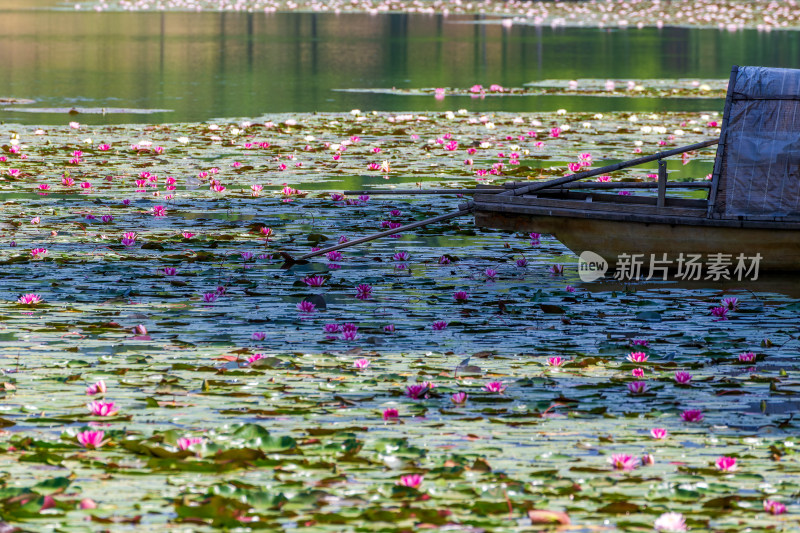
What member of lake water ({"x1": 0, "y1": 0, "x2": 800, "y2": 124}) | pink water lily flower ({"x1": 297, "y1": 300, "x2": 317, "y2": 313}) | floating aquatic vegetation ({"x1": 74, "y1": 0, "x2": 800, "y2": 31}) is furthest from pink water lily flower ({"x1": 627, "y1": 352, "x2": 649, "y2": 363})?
floating aquatic vegetation ({"x1": 74, "y1": 0, "x2": 800, "y2": 31})

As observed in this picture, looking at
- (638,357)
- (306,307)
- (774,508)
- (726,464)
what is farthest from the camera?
(306,307)

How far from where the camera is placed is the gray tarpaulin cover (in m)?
11.0

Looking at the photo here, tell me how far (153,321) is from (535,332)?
9.05ft

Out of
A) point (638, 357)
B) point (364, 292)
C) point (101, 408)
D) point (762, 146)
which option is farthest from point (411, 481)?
point (762, 146)

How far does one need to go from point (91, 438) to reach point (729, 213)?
20.5 feet

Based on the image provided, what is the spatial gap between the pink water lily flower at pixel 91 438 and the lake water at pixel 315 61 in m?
17.8

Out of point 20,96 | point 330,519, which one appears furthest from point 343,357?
point 20,96

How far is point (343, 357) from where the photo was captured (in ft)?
28.7

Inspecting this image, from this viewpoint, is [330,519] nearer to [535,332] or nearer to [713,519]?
[713,519]

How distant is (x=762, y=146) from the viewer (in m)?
11.0

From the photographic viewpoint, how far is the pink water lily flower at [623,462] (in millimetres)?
6656

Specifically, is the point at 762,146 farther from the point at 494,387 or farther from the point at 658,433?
the point at 658,433

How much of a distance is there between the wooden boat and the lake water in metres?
14.2

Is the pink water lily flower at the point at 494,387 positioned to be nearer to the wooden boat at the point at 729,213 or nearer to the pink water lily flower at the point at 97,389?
the pink water lily flower at the point at 97,389
